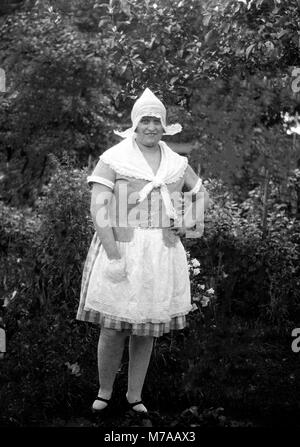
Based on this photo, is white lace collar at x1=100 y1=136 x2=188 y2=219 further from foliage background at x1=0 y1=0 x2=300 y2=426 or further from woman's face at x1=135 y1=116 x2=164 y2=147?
foliage background at x1=0 y1=0 x2=300 y2=426

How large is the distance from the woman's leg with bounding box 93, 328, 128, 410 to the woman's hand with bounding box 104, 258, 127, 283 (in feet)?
0.96

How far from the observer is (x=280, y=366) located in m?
4.84

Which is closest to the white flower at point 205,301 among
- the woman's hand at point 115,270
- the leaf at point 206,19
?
the woman's hand at point 115,270

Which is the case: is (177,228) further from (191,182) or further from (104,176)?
(104,176)

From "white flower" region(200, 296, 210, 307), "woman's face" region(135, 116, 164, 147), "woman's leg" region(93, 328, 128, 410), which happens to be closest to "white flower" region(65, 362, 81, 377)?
"woman's leg" region(93, 328, 128, 410)

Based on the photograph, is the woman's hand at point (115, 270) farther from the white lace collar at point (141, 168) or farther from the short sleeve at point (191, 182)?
the short sleeve at point (191, 182)

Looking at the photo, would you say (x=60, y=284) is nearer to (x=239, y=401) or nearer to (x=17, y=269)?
(x=17, y=269)

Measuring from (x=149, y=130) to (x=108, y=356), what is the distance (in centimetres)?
120

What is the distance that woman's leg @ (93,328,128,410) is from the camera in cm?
372

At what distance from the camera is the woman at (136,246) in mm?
3607

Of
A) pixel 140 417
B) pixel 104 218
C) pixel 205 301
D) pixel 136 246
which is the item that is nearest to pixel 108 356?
pixel 140 417

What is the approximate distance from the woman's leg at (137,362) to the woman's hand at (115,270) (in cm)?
40
